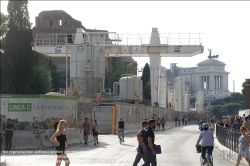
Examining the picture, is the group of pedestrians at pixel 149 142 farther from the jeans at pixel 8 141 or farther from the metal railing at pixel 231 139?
the jeans at pixel 8 141

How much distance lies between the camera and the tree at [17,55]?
79.0 feet

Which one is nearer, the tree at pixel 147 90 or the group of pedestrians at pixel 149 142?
the group of pedestrians at pixel 149 142

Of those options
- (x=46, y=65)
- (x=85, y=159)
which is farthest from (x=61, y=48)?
(x=85, y=159)

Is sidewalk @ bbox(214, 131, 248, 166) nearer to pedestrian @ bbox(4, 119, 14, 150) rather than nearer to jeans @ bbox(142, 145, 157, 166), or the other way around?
jeans @ bbox(142, 145, 157, 166)

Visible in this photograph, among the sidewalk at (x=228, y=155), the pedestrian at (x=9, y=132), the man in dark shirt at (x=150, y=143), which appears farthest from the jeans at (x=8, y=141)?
the man in dark shirt at (x=150, y=143)

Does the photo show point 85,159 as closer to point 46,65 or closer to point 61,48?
point 61,48

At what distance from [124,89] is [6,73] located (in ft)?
157

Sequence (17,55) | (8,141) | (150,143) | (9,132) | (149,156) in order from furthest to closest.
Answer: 1. (17,55)
2. (8,141)
3. (9,132)
4. (149,156)
5. (150,143)

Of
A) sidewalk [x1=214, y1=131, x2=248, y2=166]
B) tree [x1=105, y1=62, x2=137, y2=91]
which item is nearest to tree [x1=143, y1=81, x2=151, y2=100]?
tree [x1=105, y1=62, x2=137, y2=91]

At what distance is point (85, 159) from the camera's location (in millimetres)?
23734

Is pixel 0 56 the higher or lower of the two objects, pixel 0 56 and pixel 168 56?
the lower

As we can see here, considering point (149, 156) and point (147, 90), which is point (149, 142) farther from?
point (147, 90)

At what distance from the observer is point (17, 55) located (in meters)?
29.1

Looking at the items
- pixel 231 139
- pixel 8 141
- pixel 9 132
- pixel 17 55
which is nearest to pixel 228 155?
pixel 231 139
